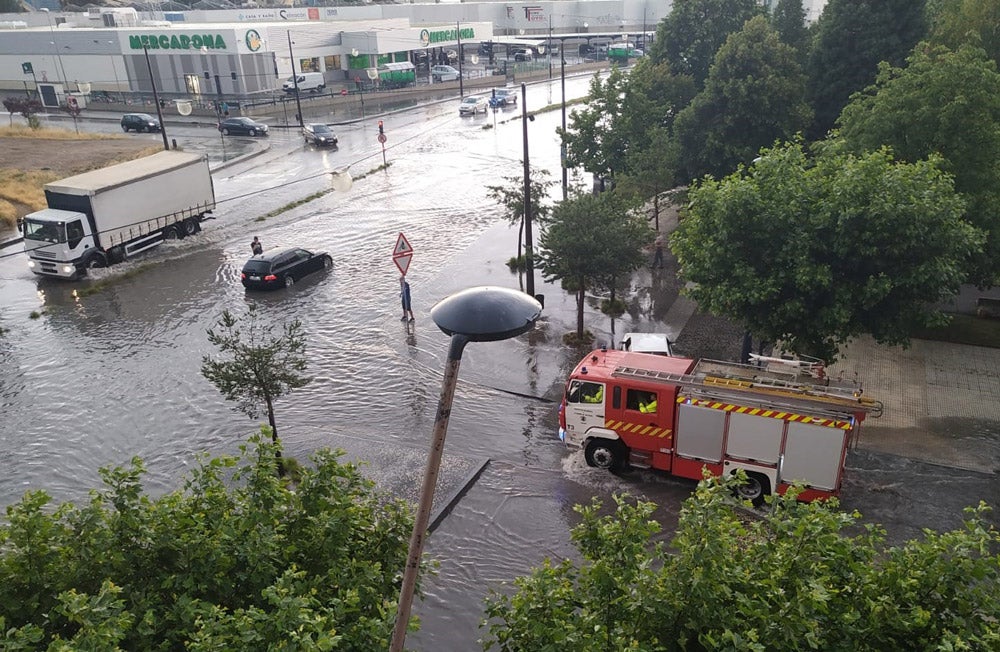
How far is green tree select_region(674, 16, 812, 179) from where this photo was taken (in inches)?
1039

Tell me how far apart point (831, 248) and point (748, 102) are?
43.1 feet

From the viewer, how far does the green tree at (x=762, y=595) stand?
620 cm

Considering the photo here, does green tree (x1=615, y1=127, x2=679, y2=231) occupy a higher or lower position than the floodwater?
higher

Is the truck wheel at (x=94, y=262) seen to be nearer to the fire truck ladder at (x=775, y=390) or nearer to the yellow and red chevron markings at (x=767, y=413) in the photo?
the fire truck ladder at (x=775, y=390)

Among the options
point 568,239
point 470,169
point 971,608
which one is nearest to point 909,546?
point 971,608

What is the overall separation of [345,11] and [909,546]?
10257 cm

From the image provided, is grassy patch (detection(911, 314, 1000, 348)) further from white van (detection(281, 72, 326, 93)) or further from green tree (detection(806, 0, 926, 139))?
white van (detection(281, 72, 326, 93))

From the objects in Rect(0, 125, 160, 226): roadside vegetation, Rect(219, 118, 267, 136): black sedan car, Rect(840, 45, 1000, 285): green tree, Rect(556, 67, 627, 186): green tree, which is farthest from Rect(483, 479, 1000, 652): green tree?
A: Rect(219, 118, 267, 136): black sedan car

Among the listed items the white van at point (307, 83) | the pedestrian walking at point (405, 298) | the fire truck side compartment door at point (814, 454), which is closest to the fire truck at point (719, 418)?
the fire truck side compartment door at point (814, 454)

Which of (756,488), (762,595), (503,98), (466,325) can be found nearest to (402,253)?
(756,488)

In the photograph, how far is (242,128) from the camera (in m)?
52.6

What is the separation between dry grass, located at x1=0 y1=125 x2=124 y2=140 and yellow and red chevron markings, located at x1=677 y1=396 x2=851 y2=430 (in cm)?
4851

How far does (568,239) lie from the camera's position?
65.7ft

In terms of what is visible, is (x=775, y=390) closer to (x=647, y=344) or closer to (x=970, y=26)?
(x=647, y=344)
